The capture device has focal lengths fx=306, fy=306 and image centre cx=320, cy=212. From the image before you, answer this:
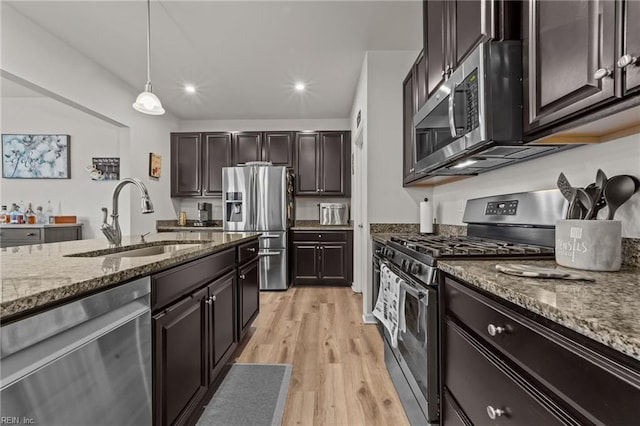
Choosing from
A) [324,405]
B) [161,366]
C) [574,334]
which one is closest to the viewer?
[574,334]

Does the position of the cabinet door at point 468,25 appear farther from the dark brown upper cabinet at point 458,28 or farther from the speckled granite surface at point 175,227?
the speckled granite surface at point 175,227

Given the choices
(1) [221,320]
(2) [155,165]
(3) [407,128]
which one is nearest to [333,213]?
(3) [407,128]

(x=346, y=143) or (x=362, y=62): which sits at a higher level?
(x=362, y=62)

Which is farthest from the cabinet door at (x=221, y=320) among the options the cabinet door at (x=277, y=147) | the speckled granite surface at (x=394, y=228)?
the cabinet door at (x=277, y=147)

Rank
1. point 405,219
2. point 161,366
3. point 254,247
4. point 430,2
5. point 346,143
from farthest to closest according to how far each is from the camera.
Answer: point 346,143 < point 405,219 < point 254,247 < point 430,2 < point 161,366

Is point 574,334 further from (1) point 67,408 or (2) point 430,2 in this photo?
(2) point 430,2

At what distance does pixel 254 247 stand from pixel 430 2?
225 cm

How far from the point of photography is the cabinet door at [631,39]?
0.75 meters

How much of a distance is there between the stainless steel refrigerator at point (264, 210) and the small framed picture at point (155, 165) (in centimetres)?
101

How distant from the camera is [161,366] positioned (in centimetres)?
117

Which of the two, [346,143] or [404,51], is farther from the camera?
[346,143]

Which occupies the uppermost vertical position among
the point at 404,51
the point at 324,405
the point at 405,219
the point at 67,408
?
the point at 404,51

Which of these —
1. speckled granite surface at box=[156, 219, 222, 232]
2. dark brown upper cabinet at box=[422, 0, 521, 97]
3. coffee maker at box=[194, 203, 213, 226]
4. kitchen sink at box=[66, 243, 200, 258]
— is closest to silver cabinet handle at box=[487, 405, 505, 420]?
dark brown upper cabinet at box=[422, 0, 521, 97]

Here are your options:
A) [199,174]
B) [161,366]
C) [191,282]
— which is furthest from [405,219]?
[199,174]
